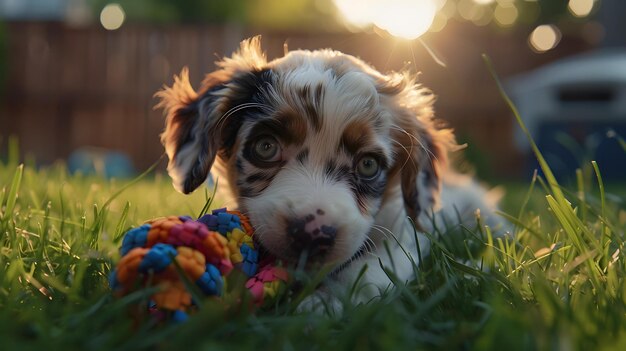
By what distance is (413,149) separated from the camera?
10.6ft

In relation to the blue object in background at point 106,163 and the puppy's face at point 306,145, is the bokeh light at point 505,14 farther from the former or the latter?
the puppy's face at point 306,145

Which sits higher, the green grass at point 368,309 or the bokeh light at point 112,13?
the green grass at point 368,309

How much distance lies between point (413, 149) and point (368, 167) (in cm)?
49

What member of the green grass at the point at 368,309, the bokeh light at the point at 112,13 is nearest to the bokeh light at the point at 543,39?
the green grass at the point at 368,309

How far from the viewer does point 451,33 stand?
13.5 meters

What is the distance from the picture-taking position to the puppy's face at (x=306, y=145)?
7.61ft

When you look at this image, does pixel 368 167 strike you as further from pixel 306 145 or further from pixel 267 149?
pixel 267 149

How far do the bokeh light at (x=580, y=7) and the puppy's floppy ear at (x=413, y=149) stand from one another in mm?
22549

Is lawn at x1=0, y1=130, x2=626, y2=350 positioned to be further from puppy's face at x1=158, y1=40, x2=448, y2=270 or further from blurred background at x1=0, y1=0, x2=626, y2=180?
blurred background at x1=0, y1=0, x2=626, y2=180

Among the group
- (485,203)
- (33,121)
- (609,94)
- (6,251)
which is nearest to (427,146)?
(485,203)

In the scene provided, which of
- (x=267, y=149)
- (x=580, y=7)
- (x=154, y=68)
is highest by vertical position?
(x=580, y=7)

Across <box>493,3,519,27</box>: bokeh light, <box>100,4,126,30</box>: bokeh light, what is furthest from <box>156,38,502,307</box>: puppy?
<box>493,3,519,27</box>: bokeh light

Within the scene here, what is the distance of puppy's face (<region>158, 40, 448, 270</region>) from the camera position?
232 centimetres

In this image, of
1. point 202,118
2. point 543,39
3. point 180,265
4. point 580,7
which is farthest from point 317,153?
point 580,7
